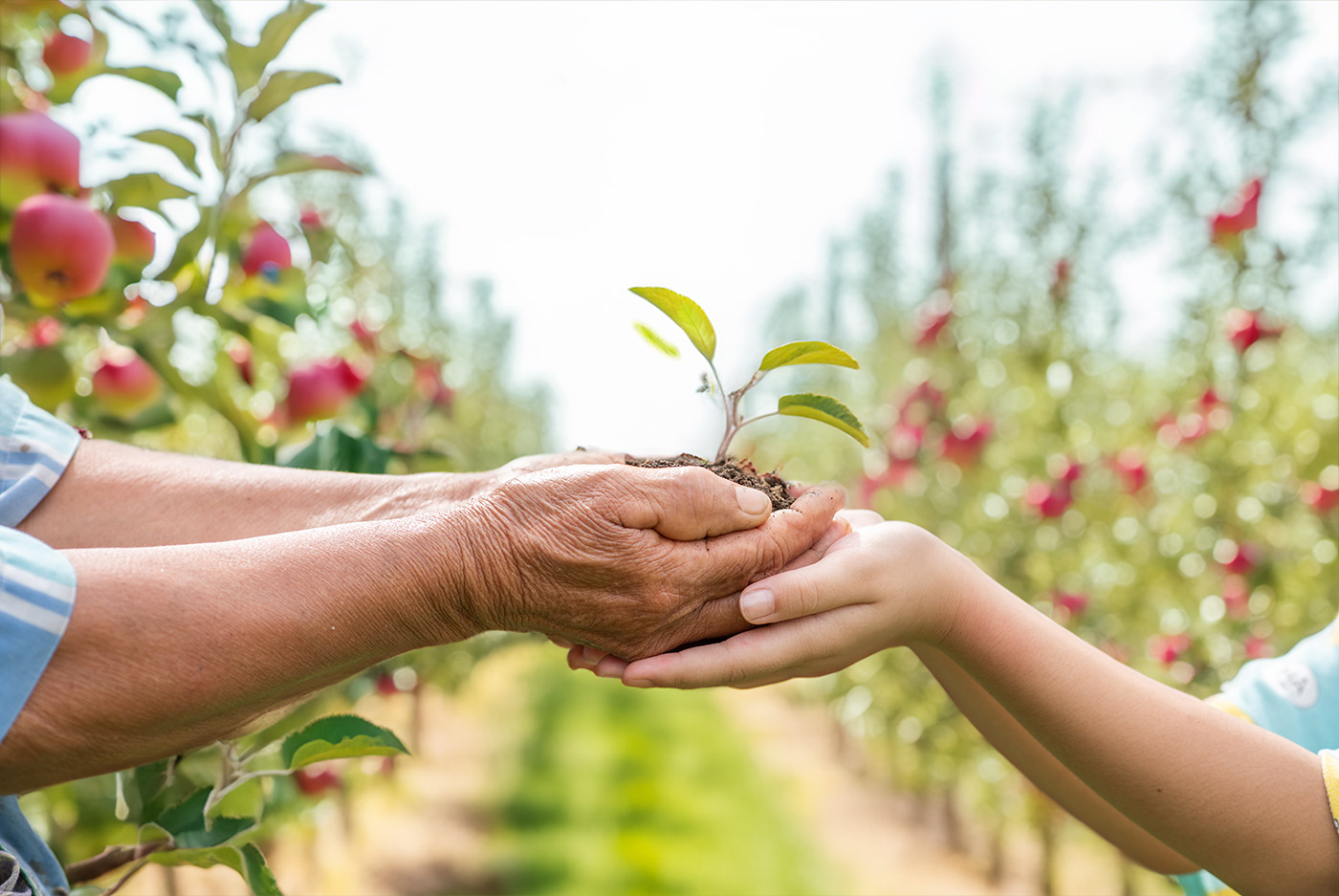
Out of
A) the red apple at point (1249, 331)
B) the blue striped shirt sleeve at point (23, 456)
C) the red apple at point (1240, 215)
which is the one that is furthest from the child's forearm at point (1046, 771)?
the red apple at point (1240, 215)

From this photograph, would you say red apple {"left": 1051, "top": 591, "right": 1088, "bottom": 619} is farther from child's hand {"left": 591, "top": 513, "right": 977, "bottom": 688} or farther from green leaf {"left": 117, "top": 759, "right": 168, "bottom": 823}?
green leaf {"left": 117, "top": 759, "right": 168, "bottom": 823}

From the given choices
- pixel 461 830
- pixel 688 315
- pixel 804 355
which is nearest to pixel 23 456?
pixel 688 315

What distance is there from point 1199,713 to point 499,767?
5.01 metres

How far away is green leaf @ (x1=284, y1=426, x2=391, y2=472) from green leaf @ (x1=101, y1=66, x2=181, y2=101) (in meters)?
0.50

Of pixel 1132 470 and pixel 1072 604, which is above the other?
pixel 1132 470

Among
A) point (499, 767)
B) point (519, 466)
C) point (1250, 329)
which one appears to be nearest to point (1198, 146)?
point (1250, 329)

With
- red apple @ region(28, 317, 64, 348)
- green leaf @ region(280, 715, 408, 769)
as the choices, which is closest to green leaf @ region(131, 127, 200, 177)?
red apple @ region(28, 317, 64, 348)

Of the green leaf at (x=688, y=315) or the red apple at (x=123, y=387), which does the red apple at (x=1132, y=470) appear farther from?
the red apple at (x=123, y=387)

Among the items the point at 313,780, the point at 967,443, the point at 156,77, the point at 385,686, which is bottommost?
the point at 385,686

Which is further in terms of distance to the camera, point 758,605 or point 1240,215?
point 1240,215

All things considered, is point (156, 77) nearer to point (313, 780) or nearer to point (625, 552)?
point (625, 552)

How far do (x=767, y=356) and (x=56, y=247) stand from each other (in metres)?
0.91

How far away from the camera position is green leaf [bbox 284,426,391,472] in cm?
117

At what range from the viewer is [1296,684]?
3.64 feet
